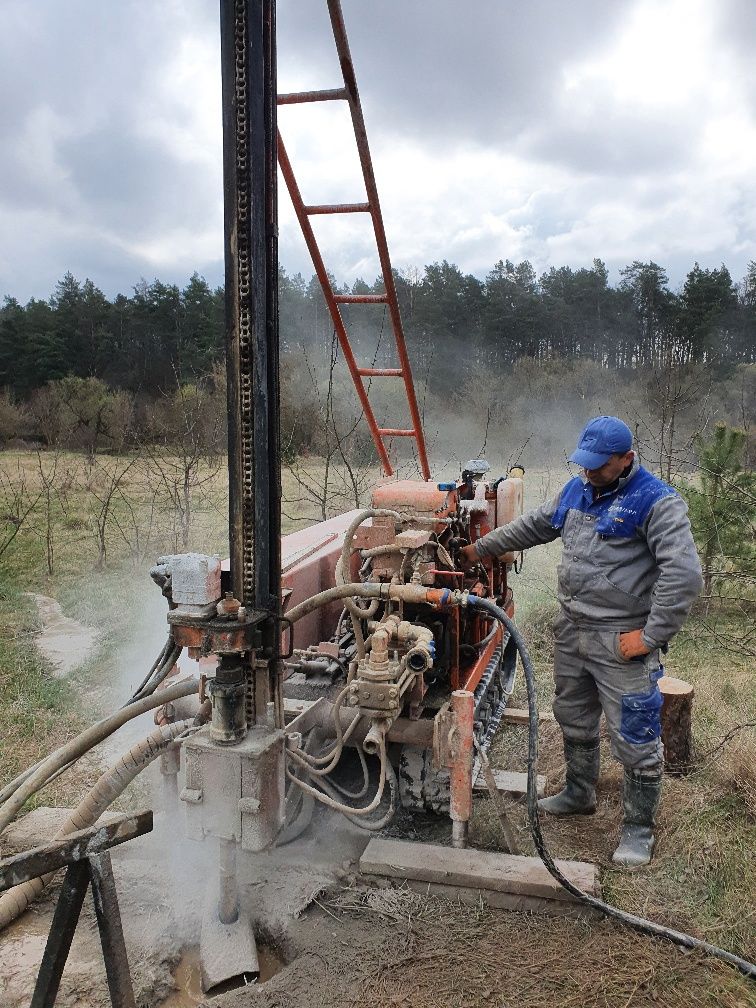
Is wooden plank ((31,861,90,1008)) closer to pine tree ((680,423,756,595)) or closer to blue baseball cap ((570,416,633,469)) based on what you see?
blue baseball cap ((570,416,633,469))

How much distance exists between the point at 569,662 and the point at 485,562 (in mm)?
1002

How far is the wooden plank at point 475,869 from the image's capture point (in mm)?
2889

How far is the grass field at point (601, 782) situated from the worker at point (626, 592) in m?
0.26

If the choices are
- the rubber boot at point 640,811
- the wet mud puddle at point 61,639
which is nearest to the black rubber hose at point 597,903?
the rubber boot at point 640,811

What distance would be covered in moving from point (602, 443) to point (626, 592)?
67 cm

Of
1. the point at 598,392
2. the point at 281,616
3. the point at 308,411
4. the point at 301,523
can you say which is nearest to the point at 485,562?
the point at 281,616

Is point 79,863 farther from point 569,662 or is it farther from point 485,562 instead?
point 485,562

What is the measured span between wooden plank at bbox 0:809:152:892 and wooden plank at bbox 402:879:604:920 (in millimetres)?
1403

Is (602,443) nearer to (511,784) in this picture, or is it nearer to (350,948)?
(511,784)

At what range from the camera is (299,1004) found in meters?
2.41

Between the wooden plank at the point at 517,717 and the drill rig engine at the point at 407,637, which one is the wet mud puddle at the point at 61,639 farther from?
the wooden plank at the point at 517,717

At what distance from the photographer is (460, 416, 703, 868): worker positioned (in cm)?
309

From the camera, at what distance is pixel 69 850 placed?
6.45ft

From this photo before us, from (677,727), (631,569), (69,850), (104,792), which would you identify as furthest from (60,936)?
(677,727)
